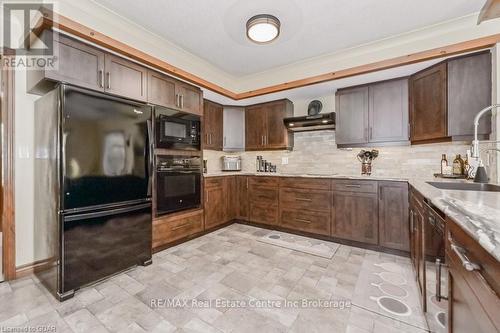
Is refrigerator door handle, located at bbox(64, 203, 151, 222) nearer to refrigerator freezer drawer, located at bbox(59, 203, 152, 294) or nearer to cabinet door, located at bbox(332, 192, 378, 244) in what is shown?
refrigerator freezer drawer, located at bbox(59, 203, 152, 294)

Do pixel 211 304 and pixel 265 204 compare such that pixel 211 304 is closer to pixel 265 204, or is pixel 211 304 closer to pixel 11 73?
pixel 265 204

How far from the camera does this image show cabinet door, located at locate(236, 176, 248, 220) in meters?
4.00

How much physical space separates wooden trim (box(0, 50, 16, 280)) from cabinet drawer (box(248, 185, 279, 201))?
9.75 ft

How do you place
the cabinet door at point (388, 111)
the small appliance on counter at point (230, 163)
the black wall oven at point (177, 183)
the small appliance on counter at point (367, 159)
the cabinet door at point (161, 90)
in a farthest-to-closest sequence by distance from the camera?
the small appliance on counter at point (230, 163) < the small appliance on counter at point (367, 159) < the cabinet door at point (388, 111) < the black wall oven at point (177, 183) < the cabinet door at point (161, 90)

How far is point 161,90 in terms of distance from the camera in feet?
9.04

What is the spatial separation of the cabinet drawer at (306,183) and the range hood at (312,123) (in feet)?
2.97

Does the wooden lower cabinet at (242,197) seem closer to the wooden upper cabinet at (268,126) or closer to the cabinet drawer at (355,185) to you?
the wooden upper cabinet at (268,126)

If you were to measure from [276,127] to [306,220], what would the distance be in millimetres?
1705

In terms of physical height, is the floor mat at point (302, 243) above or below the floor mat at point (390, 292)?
above

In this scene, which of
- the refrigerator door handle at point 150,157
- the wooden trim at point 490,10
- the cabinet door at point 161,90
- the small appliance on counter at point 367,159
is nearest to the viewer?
the wooden trim at point 490,10

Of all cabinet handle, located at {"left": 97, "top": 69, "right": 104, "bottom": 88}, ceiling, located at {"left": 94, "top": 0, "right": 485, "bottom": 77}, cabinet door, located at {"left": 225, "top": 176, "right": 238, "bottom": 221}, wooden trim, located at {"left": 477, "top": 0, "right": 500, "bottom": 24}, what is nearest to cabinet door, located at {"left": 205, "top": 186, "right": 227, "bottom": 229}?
cabinet door, located at {"left": 225, "top": 176, "right": 238, "bottom": 221}

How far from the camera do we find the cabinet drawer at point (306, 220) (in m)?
3.20

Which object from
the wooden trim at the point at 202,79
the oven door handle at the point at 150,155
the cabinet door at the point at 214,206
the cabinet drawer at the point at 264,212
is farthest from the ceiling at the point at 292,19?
the cabinet drawer at the point at 264,212

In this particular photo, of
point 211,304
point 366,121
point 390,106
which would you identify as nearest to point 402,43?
point 390,106
